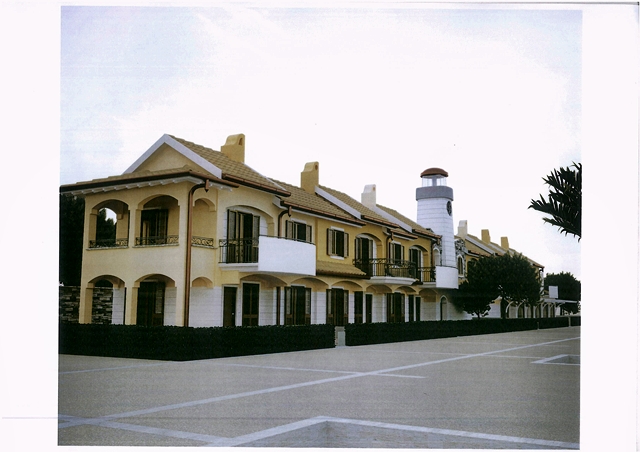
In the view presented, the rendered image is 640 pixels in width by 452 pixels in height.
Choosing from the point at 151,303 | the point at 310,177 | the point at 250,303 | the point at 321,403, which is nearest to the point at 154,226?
the point at 151,303

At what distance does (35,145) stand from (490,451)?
7.32 metres

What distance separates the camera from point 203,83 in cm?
1041

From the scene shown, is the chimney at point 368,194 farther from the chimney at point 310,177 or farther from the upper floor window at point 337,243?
the upper floor window at point 337,243

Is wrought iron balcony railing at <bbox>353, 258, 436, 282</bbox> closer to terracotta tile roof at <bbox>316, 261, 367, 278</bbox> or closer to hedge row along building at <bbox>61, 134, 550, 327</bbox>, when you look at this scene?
hedge row along building at <bbox>61, 134, 550, 327</bbox>

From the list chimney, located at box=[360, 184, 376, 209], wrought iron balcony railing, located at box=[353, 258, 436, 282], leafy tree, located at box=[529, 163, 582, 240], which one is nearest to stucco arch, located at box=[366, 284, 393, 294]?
wrought iron balcony railing, located at box=[353, 258, 436, 282]

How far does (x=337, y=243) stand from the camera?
21.4 metres

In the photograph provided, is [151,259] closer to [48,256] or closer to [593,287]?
[48,256]

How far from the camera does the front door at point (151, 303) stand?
15131mm

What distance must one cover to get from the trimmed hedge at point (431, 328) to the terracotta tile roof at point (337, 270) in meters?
1.75

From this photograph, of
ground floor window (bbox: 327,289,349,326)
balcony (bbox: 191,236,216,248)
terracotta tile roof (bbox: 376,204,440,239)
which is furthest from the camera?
ground floor window (bbox: 327,289,349,326)

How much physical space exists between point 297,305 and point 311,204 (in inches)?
125

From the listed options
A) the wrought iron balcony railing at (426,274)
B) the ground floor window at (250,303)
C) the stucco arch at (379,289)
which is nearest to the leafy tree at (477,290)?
the wrought iron balcony railing at (426,274)

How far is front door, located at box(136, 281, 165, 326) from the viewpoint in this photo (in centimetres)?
1513

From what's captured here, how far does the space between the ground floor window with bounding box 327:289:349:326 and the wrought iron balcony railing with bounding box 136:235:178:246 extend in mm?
7127
